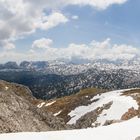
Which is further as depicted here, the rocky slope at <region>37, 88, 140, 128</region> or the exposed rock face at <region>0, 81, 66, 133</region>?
the rocky slope at <region>37, 88, 140, 128</region>

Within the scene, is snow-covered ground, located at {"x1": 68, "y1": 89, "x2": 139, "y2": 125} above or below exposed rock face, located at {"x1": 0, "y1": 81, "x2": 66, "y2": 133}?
below

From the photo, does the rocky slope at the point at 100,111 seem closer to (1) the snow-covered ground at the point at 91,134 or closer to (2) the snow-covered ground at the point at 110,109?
(2) the snow-covered ground at the point at 110,109

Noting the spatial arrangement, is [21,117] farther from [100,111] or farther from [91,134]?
[100,111]

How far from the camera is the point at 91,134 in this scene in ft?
65.3

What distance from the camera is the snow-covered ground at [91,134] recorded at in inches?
722

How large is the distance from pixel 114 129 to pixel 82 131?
89.8 inches

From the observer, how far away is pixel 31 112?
43281 millimetres

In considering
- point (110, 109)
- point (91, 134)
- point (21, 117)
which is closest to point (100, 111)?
point (110, 109)

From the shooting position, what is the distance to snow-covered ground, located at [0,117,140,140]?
18344 millimetres

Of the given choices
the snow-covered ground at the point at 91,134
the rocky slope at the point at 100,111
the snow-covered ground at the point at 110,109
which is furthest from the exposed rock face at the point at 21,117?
the snow-covered ground at the point at 110,109

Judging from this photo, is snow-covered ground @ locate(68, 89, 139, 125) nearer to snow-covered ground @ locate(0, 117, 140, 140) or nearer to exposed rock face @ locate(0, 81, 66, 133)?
exposed rock face @ locate(0, 81, 66, 133)

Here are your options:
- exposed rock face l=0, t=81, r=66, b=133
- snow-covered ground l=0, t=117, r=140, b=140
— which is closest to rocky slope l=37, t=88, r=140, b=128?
exposed rock face l=0, t=81, r=66, b=133

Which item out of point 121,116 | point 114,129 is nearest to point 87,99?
point 121,116

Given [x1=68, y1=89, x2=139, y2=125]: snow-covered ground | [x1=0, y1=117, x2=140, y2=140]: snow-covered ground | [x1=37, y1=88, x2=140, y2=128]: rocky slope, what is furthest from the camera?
[x1=68, y1=89, x2=139, y2=125]: snow-covered ground
